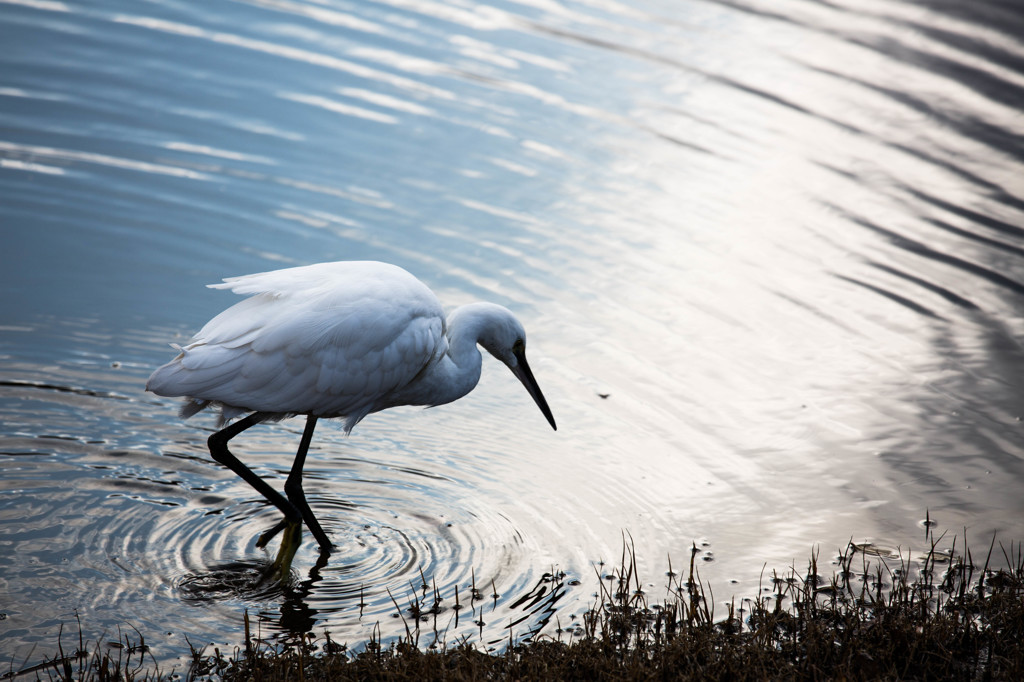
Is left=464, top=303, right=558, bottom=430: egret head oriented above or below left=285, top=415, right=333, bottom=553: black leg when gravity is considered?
above

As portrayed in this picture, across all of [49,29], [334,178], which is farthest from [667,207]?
[49,29]

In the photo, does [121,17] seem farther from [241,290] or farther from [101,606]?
[101,606]

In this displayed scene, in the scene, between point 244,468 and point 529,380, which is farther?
point 529,380

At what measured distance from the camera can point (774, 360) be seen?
291 inches

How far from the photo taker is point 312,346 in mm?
5090

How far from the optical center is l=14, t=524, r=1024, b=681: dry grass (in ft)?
13.4

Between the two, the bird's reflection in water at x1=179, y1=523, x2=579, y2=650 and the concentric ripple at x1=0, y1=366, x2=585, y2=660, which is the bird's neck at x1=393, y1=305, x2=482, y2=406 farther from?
the bird's reflection in water at x1=179, y1=523, x2=579, y2=650

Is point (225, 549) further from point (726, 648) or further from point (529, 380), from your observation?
point (726, 648)

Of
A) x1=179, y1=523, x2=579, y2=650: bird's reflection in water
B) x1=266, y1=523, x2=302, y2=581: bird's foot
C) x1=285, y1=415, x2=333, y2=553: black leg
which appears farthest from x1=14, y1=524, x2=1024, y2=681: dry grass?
x1=285, y1=415, x2=333, y2=553: black leg

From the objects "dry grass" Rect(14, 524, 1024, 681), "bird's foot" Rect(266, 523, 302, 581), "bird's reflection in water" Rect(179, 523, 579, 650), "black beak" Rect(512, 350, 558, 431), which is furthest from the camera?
"black beak" Rect(512, 350, 558, 431)

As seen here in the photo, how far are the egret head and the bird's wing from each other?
40 cm

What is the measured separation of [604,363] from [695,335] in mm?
821

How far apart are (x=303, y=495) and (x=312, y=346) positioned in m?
0.83

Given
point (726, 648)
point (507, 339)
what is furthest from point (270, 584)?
point (726, 648)
